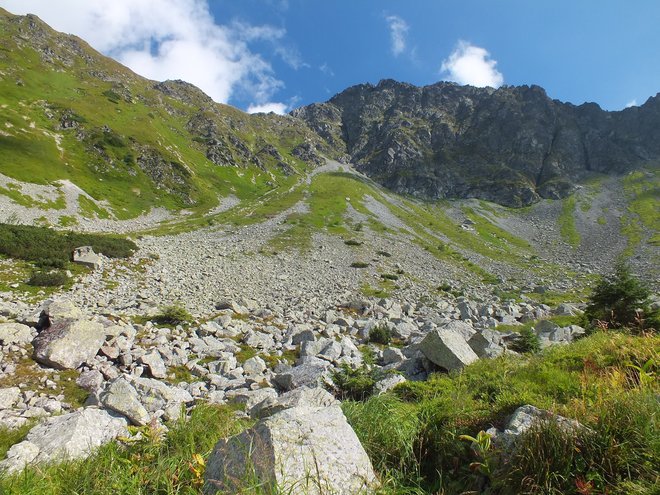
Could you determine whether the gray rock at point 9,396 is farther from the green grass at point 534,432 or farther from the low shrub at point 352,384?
the green grass at point 534,432

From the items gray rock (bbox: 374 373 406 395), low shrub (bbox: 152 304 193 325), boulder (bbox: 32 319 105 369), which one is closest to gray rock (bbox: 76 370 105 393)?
boulder (bbox: 32 319 105 369)

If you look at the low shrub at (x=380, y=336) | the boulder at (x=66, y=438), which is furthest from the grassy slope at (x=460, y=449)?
the low shrub at (x=380, y=336)

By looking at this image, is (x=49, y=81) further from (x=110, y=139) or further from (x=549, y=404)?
(x=549, y=404)

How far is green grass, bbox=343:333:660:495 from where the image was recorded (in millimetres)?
3932

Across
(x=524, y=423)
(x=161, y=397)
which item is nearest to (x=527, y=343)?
(x=524, y=423)

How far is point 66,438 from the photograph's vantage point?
632 cm

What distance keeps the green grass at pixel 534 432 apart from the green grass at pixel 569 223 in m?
109

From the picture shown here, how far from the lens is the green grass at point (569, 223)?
344ft

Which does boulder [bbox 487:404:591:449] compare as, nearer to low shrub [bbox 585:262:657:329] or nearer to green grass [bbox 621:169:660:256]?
low shrub [bbox 585:262:657:329]

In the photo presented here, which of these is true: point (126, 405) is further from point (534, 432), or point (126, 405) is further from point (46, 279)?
point (46, 279)

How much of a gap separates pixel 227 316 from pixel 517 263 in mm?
63657

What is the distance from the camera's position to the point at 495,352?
1341 centimetres

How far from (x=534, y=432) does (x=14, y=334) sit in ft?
48.2

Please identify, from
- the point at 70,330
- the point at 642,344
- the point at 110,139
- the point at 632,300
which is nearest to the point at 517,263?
the point at 632,300
